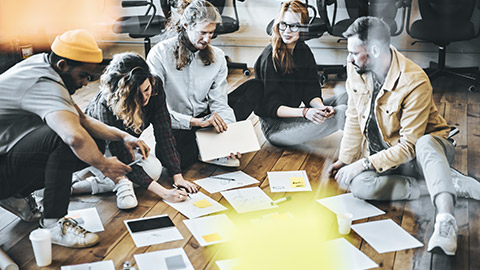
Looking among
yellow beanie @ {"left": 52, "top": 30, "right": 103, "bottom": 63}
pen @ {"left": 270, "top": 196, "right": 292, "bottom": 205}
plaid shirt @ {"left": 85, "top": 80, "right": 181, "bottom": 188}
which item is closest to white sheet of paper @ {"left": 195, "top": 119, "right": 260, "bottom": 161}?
plaid shirt @ {"left": 85, "top": 80, "right": 181, "bottom": 188}

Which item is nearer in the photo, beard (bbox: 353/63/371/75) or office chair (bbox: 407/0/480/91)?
office chair (bbox: 407/0/480/91)

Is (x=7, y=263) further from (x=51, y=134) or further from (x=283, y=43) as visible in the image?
(x=283, y=43)

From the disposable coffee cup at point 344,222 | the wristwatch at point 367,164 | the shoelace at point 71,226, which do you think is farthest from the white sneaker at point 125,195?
the wristwatch at point 367,164

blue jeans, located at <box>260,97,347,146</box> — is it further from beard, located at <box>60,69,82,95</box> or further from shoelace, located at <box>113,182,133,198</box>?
beard, located at <box>60,69,82,95</box>

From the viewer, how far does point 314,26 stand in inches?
95.3

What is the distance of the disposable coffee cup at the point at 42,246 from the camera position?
2156mm

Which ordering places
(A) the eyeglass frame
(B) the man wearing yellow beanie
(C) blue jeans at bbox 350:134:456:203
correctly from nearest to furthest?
(B) the man wearing yellow beanie, (C) blue jeans at bbox 350:134:456:203, (A) the eyeglass frame

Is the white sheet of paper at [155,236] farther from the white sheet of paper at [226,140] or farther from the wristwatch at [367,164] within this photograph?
the wristwatch at [367,164]

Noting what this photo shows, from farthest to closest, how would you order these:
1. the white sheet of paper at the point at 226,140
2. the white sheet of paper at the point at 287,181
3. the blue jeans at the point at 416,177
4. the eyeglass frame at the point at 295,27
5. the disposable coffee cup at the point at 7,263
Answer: the white sheet of paper at the point at 226,140, the white sheet of paper at the point at 287,181, the eyeglass frame at the point at 295,27, the blue jeans at the point at 416,177, the disposable coffee cup at the point at 7,263

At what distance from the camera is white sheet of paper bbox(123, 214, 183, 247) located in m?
2.35

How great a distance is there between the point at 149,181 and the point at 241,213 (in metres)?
0.44

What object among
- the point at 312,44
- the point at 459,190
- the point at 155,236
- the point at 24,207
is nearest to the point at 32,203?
the point at 24,207

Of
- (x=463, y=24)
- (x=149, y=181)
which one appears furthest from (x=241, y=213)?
(x=463, y=24)

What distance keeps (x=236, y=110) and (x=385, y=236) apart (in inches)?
39.2
